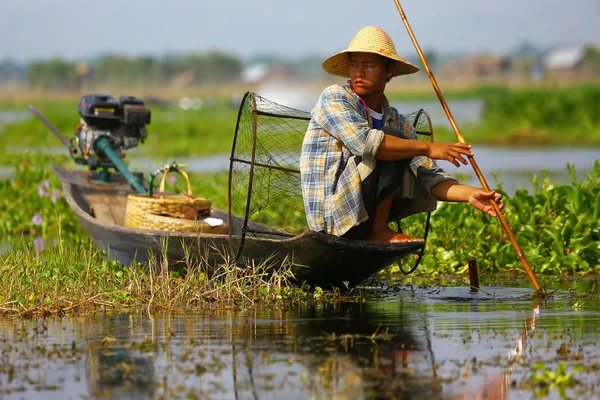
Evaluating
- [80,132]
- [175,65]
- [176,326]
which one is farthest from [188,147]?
[175,65]

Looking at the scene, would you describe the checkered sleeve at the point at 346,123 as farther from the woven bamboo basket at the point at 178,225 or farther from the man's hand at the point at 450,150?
the woven bamboo basket at the point at 178,225

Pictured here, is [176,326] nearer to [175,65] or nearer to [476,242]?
[476,242]

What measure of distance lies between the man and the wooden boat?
0.44 feet

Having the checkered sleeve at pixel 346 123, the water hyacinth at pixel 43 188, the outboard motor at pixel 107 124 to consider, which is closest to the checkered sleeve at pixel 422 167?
the checkered sleeve at pixel 346 123

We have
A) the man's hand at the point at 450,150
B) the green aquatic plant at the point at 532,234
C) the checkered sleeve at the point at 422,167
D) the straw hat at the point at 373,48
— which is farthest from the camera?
the green aquatic plant at the point at 532,234

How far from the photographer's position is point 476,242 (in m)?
7.97

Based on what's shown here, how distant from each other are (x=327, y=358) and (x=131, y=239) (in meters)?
2.84

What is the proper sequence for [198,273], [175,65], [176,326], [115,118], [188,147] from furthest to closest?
[175,65] < [188,147] < [115,118] < [198,273] < [176,326]

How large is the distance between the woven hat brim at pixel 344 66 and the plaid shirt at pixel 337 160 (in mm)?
268

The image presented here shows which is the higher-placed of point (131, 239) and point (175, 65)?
point (175, 65)

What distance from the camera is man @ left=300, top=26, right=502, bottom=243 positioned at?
5.86 metres

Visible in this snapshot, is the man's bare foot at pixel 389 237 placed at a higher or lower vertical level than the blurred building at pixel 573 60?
lower

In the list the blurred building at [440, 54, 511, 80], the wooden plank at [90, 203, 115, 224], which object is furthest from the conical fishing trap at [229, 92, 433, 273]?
the blurred building at [440, 54, 511, 80]

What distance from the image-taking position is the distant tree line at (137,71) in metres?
85.8
